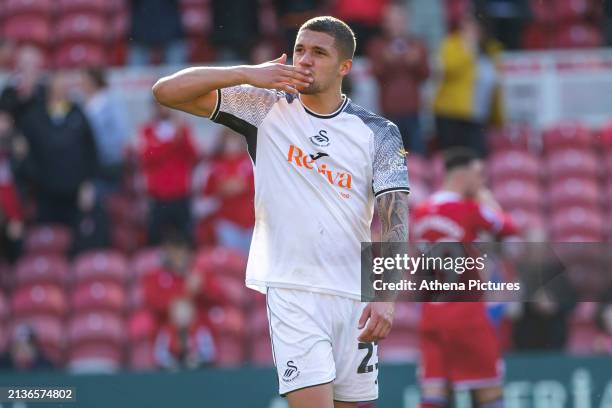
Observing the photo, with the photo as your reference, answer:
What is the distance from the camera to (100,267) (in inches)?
479

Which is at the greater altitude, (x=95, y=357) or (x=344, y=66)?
(x=344, y=66)

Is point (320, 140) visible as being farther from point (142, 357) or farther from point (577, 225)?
point (577, 225)

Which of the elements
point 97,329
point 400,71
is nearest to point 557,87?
point 400,71

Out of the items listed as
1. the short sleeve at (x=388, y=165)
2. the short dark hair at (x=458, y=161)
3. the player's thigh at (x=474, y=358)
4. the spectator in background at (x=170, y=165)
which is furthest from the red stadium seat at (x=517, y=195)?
the short sleeve at (x=388, y=165)

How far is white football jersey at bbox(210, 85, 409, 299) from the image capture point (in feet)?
21.6

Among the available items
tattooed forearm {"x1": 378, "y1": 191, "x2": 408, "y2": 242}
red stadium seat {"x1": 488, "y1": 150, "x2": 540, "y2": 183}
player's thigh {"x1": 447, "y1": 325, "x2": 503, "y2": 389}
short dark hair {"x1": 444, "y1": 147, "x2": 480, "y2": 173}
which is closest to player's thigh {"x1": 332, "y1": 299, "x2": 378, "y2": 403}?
tattooed forearm {"x1": 378, "y1": 191, "x2": 408, "y2": 242}

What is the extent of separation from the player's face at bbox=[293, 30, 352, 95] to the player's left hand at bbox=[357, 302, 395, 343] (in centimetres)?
106

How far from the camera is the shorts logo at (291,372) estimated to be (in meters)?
6.40

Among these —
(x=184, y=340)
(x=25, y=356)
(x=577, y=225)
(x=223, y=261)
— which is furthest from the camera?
(x=577, y=225)

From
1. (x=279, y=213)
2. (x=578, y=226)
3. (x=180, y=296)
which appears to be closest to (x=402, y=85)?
(x=578, y=226)

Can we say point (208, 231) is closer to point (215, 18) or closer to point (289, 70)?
point (215, 18)

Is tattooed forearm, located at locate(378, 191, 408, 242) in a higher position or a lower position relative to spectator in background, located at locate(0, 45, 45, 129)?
lower

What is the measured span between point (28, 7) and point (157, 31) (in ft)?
5.29

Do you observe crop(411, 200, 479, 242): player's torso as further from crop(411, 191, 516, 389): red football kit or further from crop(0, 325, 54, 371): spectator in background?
crop(0, 325, 54, 371): spectator in background
